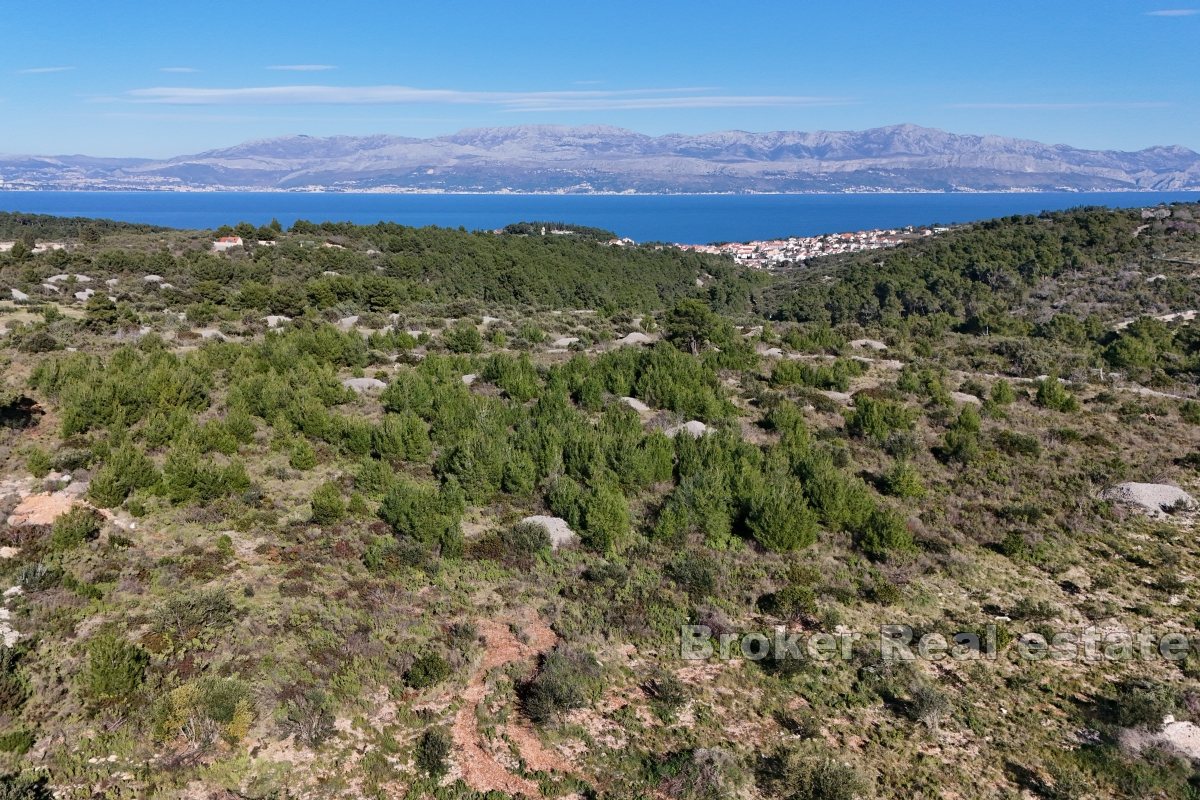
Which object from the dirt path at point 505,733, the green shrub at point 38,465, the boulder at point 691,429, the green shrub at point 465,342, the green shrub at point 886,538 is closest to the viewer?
the dirt path at point 505,733

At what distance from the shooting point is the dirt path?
1134 centimetres

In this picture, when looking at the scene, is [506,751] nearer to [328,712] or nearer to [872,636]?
[328,712]

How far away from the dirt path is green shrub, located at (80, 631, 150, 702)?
574 cm

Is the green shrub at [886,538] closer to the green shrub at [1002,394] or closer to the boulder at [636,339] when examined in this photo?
the green shrub at [1002,394]

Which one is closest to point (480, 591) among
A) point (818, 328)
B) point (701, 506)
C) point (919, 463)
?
point (701, 506)

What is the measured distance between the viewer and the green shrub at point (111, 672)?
38.8ft

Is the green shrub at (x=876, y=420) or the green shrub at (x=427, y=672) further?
the green shrub at (x=876, y=420)

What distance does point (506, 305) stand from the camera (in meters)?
62.6

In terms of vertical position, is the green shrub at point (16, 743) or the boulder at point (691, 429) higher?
the boulder at point (691, 429)

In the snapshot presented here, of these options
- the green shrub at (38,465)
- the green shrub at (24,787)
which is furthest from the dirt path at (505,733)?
the green shrub at (38,465)

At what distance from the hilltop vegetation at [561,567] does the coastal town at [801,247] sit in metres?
89.9

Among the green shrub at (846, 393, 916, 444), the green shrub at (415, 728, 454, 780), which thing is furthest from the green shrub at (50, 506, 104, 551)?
the green shrub at (846, 393, 916, 444)

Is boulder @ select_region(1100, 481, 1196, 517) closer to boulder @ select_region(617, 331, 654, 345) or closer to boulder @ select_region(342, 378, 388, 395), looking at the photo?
boulder @ select_region(617, 331, 654, 345)

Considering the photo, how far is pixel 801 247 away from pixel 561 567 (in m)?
137
